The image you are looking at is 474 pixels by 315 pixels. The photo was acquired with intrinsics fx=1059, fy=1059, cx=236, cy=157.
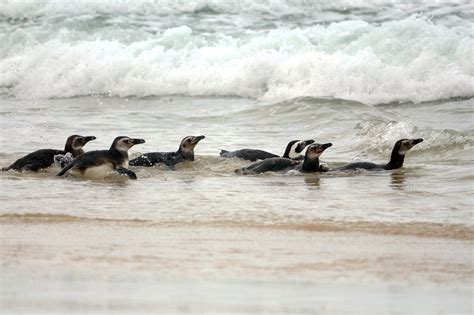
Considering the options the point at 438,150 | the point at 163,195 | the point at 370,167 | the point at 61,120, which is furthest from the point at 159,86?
the point at 163,195

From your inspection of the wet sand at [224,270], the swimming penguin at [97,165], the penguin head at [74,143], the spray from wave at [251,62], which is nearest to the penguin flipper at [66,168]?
the swimming penguin at [97,165]

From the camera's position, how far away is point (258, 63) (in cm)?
2033

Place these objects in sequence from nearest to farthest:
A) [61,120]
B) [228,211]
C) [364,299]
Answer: [364,299] → [228,211] → [61,120]

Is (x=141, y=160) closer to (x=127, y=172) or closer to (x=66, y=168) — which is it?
(x=127, y=172)

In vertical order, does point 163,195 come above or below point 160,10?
below

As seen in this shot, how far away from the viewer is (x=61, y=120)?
15984mm

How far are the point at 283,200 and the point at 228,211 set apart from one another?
31.6 inches

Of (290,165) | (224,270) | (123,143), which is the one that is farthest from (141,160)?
(224,270)

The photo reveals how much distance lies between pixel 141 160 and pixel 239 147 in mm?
2371

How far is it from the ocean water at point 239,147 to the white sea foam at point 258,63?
4 centimetres

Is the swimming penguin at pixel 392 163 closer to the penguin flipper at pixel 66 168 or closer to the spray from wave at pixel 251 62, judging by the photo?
the penguin flipper at pixel 66 168

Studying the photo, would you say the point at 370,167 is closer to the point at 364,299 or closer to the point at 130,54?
the point at 364,299

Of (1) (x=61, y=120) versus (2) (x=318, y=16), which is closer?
(1) (x=61, y=120)

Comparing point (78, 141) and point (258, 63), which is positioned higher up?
point (258, 63)
